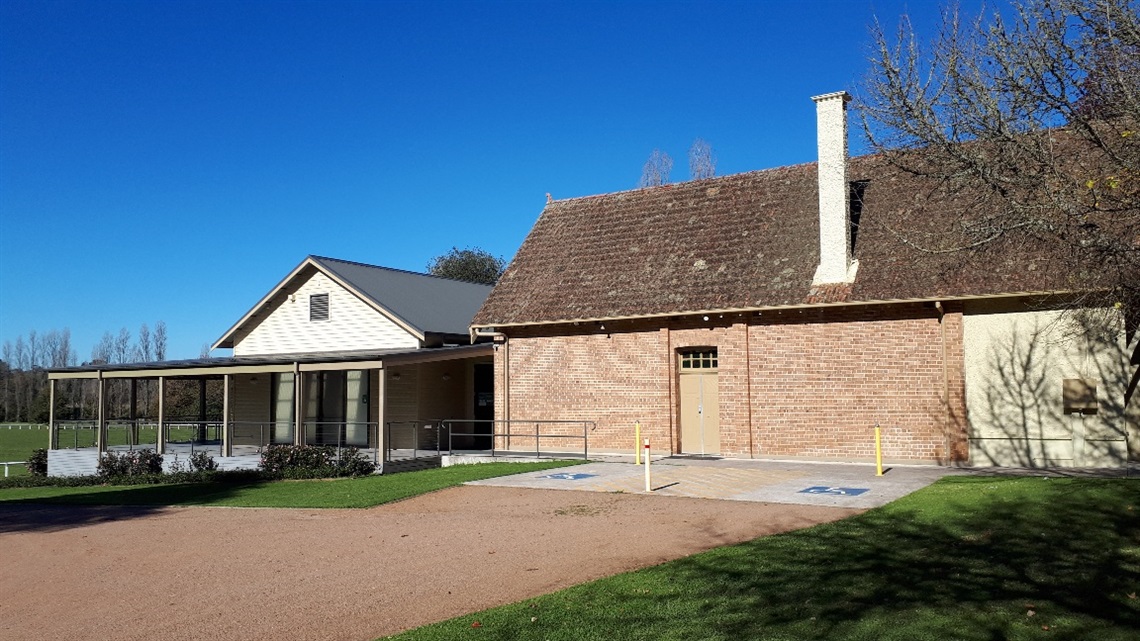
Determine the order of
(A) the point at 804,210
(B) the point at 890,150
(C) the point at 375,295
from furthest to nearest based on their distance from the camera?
(C) the point at 375,295
(A) the point at 804,210
(B) the point at 890,150

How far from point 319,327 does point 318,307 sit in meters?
0.60

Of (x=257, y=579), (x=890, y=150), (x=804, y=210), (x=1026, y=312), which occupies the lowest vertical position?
(x=257, y=579)

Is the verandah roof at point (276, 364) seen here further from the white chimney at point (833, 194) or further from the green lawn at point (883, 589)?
the green lawn at point (883, 589)

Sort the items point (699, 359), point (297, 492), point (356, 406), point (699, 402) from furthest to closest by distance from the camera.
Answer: point (356, 406), point (699, 359), point (699, 402), point (297, 492)

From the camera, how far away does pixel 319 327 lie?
26609 millimetres

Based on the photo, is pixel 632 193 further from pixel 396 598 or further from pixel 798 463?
pixel 396 598

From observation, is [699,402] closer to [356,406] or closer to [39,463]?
[356,406]

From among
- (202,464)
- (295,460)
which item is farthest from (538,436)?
(202,464)

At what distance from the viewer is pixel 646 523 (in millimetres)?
11250

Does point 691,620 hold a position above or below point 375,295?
below

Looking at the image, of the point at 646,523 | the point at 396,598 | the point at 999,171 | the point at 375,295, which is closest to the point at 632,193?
the point at 375,295

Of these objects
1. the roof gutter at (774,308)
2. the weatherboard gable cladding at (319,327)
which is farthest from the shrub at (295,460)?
the weatherboard gable cladding at (319,327)

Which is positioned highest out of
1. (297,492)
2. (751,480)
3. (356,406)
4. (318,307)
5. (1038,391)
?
(318,307)

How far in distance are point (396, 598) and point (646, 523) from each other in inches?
164
